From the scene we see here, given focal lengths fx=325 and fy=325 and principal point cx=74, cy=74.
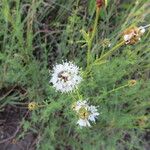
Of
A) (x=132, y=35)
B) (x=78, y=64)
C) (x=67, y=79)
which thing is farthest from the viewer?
(x=78, y=64)

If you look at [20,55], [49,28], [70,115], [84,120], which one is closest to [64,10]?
[49,28]

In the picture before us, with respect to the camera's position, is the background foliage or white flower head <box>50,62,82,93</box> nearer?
white flower head <box>50,62,82,93</box>

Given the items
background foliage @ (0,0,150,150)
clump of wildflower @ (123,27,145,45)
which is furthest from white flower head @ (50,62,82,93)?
clump of wildflower @ (123,27,145,45)

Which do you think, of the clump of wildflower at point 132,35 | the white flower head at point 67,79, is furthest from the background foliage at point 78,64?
the clump of wildflower at point 132,35

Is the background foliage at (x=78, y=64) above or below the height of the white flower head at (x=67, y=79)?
above

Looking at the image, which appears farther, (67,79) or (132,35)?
(67,79)

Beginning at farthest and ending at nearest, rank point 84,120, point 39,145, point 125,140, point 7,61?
1. point 125,140
2. point 39,145
3. point 7,61
4. point 84,120

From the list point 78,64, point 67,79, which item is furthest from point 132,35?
point 78,64

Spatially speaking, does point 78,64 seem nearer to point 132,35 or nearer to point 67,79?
point 67,79

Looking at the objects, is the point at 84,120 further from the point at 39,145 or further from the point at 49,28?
the point at 49,28

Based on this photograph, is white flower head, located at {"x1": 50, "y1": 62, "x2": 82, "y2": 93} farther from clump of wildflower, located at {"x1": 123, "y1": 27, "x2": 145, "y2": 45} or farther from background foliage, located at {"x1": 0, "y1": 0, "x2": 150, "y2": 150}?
clump of wildflower, located at {"x1": 123, "y1": 27, "x2": 145, "y2": 45}

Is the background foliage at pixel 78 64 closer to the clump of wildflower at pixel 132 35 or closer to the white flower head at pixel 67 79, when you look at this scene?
the white flower head at pixel 67 79
